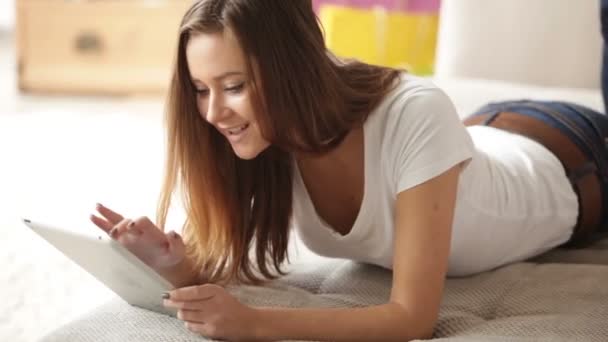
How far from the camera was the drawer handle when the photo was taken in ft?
14.0

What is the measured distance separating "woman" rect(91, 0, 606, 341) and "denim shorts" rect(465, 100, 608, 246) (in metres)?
0.19

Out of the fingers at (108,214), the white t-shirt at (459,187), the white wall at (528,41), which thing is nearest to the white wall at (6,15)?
the white wall at (528,41)

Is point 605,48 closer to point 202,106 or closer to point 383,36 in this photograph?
point 202,106

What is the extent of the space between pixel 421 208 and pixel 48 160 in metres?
2.01

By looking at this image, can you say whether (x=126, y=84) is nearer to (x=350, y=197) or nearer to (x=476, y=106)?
(x=476, y=106)

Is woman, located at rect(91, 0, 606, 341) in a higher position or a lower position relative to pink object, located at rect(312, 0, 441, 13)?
lower

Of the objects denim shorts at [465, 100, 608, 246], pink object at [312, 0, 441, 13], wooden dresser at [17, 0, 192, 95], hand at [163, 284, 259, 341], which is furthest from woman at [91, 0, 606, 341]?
wooden dresser at [17, 0, 192, 95]

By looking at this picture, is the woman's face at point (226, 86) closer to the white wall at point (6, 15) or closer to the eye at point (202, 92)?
the eye at point (202, 92)

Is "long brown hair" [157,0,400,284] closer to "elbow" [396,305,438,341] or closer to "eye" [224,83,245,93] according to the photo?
"eye" [224,83,245,93]

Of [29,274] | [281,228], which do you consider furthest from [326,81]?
[29,274]

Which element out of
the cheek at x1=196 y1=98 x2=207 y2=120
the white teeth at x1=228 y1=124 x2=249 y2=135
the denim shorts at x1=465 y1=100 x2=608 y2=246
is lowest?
the denim shorts at x1=465 y1=100 x2=608 y2=246

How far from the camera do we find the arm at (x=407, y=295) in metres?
1.24

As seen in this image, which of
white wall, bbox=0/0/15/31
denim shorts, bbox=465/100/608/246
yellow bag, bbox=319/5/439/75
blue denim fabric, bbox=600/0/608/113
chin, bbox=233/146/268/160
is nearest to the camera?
chin, bbox=233/146/268/160

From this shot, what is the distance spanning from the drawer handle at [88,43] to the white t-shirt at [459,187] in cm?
282
